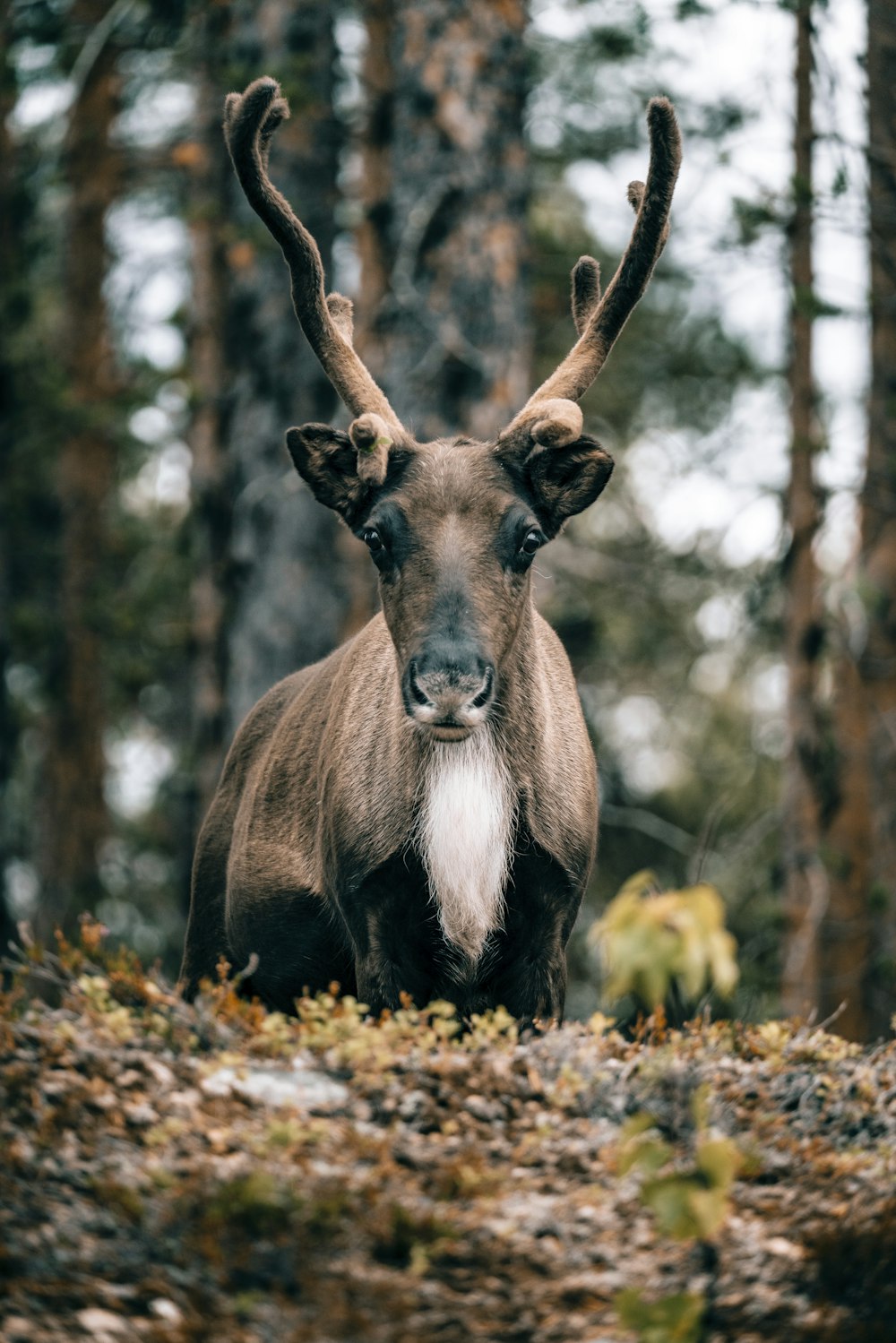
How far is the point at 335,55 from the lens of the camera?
13.8 m

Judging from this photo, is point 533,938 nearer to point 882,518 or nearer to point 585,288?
point 585,288

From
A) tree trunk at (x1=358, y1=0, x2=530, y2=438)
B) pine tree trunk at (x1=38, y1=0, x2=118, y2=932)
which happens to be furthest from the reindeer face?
pine tree trunk at (x1=38, y1=0, x2=118, y2=932)

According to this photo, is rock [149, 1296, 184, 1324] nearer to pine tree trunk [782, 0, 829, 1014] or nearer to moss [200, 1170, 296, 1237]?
moss [200, 1170, 296, 1237]

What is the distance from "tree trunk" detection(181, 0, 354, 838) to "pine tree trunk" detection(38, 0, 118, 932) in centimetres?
555

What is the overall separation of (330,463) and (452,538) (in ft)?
2.66

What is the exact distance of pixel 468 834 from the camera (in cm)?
629

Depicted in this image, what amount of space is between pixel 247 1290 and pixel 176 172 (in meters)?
18.4

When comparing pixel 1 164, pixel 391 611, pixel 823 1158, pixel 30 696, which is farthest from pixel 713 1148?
pixel 30 696

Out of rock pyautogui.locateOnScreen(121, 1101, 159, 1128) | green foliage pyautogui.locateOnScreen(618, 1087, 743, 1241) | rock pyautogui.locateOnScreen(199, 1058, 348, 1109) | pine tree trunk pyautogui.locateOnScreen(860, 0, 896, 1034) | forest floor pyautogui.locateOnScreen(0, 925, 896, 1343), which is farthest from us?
pine tree trunk pyautogui.locateOnScreen(860, 0, 896, 1034)

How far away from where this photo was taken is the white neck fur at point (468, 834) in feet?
20.5

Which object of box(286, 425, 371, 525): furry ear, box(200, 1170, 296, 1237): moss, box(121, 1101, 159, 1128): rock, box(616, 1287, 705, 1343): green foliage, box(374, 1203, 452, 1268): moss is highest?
box(286, 425, 371, 525): furry ear

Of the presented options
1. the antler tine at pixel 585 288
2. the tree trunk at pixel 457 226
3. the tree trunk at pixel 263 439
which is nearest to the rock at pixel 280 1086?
the antler tine at pixel 585 288

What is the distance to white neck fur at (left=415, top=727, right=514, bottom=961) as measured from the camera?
6.25m

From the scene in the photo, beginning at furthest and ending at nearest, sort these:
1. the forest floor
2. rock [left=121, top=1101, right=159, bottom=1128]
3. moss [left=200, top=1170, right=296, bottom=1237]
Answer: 1. rock [left=121, top=1101, right=159, bottom=1128]
2. moss [left=200, top=1170, right=296, bottom=1237]
3. the forest floor
